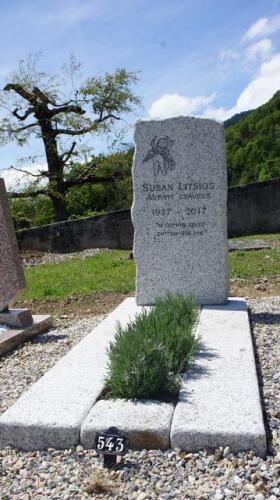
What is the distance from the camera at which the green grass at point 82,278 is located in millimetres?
8766

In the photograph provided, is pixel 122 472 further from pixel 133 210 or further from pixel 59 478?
pixel 133 210

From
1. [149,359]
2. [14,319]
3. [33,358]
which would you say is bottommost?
Answer: [33,358]

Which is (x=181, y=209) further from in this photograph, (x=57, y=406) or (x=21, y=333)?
(x=57, y=406)

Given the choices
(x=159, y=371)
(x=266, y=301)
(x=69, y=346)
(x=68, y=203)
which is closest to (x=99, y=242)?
(x=68, y=203)

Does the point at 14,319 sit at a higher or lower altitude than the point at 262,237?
higher

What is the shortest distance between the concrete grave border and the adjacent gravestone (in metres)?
2.13

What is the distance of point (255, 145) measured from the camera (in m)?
23.1

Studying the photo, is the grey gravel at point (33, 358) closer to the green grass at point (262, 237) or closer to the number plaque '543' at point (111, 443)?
the number plaque '543' at point (111, 443)

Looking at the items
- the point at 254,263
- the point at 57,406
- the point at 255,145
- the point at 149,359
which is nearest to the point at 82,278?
the point at 254,263

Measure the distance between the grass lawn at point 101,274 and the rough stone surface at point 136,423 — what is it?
204 inches

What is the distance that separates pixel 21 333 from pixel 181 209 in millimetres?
2260

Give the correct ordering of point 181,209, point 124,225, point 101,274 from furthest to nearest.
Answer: point 124,225 → point 101,274 → point 181,209

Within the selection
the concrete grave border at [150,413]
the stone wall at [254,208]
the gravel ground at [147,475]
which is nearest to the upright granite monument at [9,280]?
the concrete grave border at [150,413]

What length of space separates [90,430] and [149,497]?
1.99 ft
